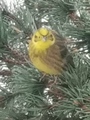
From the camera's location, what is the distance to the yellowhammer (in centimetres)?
65

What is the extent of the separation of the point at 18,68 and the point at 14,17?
149 mm

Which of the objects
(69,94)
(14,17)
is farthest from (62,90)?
(14,17)

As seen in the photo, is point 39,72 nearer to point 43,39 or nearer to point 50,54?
point 50,54

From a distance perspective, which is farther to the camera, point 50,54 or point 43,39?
point 43,39

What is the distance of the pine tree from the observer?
0.57m

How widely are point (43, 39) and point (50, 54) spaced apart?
156mm

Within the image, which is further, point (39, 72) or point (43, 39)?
point (43, 39)

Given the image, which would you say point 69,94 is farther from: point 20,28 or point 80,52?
point 20,28

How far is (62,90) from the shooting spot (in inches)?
22.2

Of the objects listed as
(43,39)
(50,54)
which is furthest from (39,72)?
(43,39)

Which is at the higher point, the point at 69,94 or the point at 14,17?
the point at 14,17

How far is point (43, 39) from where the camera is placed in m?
0.83

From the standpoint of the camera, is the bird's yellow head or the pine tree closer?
the pine tree

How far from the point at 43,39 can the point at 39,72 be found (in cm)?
18
